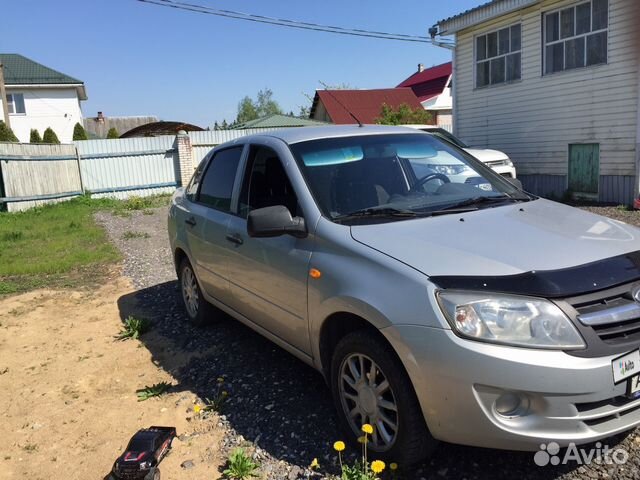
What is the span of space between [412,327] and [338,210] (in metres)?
1.01

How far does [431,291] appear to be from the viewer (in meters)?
2.34

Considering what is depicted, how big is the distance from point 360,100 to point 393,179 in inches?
1323

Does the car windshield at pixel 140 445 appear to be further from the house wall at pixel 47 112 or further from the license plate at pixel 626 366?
the house wall at pixel 47 112

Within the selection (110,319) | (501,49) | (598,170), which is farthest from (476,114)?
(110,319)

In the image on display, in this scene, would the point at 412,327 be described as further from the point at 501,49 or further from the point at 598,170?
the point at 501,49

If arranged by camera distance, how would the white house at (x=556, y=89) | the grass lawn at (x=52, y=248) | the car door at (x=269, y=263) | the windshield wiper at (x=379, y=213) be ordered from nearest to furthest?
1. the windshield wiper at (x=379, y=213)
2. the car door at (x=269, y=263)
3. the grass lawn at (x=52, y=248)
4. the white house at (x=556, y=89)

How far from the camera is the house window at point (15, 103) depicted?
34906 millimetres

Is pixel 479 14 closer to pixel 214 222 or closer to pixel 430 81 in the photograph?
pixel 214 222

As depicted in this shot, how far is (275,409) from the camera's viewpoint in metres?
3.50

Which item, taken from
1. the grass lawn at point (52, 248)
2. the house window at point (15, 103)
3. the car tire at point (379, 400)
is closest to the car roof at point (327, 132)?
the car tire at point (379, 400)

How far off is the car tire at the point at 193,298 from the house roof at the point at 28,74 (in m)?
35.5

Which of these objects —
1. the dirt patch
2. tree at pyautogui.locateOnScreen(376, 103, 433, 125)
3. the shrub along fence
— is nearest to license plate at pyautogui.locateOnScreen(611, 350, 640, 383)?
the dirt patch

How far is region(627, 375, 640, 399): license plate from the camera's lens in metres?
2.26

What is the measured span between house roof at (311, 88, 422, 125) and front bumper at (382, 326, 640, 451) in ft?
108
